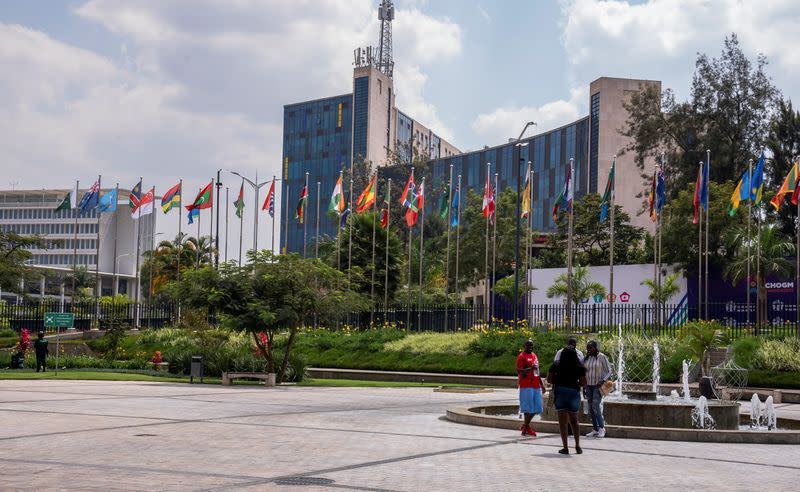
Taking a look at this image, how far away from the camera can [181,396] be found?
23.8m

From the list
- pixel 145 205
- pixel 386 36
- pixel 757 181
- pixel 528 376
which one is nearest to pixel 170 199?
pixel 145 205

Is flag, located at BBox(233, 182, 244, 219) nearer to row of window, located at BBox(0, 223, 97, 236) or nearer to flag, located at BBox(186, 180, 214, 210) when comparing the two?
flag, located at BBox(186, 180, 214, 210)

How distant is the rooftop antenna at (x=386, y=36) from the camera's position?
158 metres

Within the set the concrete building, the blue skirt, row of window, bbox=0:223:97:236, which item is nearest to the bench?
the blue skirt

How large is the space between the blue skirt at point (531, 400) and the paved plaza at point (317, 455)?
0.65 metres

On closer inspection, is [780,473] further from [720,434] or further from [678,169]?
[678,169]

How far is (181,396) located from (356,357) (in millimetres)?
16894

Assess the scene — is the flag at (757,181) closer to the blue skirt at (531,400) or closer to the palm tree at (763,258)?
the palm tree at (763,258)

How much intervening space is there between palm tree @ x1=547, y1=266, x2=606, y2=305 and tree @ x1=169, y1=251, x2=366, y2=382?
2611cm

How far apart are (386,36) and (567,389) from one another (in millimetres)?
149347

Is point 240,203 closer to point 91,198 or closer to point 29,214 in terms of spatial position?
point 91,198

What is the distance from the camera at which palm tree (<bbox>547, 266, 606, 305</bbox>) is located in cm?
5584

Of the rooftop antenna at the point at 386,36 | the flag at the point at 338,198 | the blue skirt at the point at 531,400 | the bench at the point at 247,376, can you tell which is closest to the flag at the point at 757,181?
the flag at the point at 338,198

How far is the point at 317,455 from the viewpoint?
12672 millimetres
